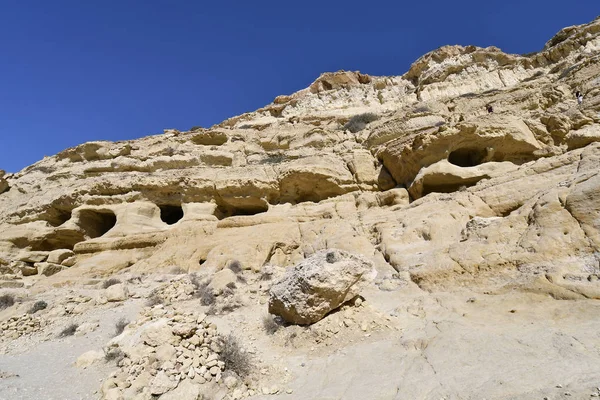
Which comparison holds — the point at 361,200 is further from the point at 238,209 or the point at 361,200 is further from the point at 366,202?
the point at 238,209

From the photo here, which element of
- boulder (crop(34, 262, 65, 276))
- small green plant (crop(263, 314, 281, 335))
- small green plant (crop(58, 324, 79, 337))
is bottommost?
small green plant (crop(263, 314, 281, 335))

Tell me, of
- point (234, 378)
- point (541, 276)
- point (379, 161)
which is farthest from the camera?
point (379, 161)

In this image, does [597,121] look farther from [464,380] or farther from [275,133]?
[275,133]

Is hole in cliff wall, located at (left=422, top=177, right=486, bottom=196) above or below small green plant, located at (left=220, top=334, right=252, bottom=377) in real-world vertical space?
above

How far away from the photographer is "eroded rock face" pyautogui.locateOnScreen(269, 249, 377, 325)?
5629 mm

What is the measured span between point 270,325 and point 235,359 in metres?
1.57

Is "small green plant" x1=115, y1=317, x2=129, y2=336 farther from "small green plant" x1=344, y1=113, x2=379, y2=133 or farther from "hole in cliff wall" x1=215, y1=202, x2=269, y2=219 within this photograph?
"small green plant" x1=344, y1=113, x2=379, y2=133

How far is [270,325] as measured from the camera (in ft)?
20.2

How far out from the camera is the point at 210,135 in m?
24.2

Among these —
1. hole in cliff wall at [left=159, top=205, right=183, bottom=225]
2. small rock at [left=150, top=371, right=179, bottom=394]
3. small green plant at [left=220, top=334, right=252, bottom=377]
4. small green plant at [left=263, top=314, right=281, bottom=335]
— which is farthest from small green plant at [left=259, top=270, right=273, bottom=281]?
hole in cliff wall at [left=159, top=205, right=183, bottom=225]

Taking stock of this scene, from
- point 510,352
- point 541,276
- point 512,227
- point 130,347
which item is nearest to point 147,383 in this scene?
point 130,347

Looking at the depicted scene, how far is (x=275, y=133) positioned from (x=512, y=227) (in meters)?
20.4

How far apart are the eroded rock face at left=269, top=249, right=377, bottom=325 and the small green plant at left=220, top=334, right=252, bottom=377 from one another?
1.19 metres

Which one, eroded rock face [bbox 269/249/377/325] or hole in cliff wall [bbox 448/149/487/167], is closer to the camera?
eroded rock face [bbox 269/249/377/325]
